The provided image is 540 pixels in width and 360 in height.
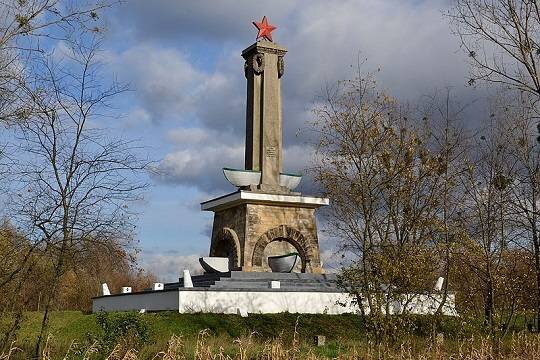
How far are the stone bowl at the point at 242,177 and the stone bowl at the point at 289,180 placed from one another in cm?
107

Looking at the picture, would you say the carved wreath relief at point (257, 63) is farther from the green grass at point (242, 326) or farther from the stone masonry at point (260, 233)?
the green grass at point (242, 326)

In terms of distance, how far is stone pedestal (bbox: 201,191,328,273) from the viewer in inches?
1019

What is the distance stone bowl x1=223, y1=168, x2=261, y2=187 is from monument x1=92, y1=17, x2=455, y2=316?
0.04 meters

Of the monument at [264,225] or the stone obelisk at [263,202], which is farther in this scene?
the stone obelisk at [263,202]

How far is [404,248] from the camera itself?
15391mm

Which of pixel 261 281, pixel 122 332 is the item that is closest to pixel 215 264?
pixel 261 281

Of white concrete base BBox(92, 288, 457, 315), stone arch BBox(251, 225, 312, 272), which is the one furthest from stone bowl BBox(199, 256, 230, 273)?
white concrete base BBox(92, 288, 457, 315)

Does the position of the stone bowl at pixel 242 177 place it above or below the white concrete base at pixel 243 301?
above

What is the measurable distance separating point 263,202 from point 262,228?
980 millimetres

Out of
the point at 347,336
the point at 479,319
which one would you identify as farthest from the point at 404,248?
the point at 347,336

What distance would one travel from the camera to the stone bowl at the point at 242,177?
2641cm

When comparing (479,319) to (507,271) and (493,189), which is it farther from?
(493,189)

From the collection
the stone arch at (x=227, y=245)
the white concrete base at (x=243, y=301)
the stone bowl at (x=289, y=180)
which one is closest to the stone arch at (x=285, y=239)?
the stone arch at (x=227, y=245)

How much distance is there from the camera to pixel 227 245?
27766 millimetres
